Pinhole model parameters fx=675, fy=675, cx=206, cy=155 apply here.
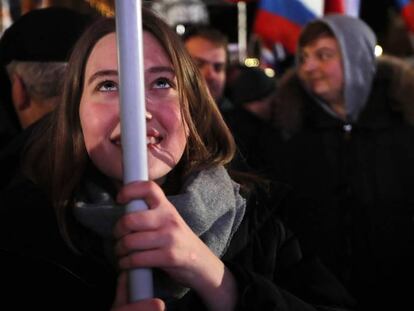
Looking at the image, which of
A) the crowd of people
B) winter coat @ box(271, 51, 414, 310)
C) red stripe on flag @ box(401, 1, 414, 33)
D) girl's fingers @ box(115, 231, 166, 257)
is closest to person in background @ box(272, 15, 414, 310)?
winter coat @ box(271, 51, 414, 310)

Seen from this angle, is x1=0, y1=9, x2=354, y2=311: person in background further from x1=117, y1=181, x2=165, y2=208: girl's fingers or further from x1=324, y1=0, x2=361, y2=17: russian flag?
x1=324, y1=0, x2=361, y2=17: russian flag

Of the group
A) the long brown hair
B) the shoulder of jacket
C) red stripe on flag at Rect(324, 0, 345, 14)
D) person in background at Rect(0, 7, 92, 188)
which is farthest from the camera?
red stripe on flag at Rect(324, 0, 345, 14)

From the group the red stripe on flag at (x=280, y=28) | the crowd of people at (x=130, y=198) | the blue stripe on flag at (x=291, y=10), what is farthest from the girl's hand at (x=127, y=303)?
the red stripe on flag at (x=280, y=28)

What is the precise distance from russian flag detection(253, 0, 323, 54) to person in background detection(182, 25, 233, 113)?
0.87 metres

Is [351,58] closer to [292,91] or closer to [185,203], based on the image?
[292,91]

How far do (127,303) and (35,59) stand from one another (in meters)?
1.64

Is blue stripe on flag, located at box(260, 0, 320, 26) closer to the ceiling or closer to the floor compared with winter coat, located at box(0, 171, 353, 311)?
closer to the ceiling

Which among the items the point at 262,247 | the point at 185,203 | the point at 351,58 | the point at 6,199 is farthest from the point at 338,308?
the point at 351,58

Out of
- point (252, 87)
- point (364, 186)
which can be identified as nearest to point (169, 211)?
point (364, 186)

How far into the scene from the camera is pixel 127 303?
4.10 ft

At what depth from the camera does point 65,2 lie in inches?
181

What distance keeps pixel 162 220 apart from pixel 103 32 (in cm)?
60

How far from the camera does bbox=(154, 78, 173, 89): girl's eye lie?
1.56 meters

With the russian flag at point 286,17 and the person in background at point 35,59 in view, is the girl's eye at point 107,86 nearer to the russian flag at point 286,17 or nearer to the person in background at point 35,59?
the person in background at point 35,59
